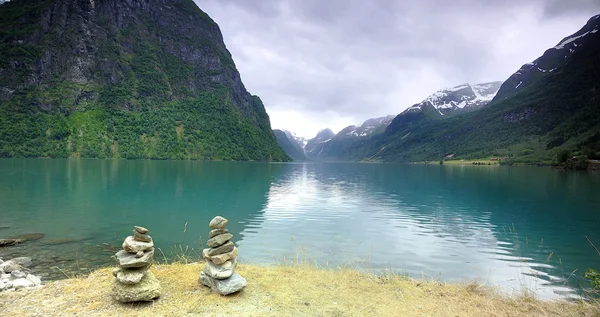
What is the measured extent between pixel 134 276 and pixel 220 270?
95.9 inches

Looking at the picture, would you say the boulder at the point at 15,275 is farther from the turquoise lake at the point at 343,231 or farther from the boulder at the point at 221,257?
the boulder at the point at 221,257

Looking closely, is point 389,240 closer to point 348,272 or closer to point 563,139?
point 348,272

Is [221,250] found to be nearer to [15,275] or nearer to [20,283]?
[20,283]

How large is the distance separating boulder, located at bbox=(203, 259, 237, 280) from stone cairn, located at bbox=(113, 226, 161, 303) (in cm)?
154

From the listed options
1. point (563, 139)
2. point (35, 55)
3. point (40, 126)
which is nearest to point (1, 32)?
point (35, 55)

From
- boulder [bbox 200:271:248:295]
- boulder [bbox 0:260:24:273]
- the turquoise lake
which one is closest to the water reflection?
the turquoise lake

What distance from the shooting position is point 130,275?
9.35m

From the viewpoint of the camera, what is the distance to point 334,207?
3825cm

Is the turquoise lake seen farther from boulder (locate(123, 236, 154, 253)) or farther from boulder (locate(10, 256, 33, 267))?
boulder (locate(123, 236, 154, 253))

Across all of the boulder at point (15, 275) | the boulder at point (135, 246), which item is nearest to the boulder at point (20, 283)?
the boulder at point (15, 275)

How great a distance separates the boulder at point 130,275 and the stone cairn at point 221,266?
1934 millimetres

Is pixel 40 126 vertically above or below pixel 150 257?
above

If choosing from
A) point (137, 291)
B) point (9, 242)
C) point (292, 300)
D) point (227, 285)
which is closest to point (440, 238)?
point (292, 300)

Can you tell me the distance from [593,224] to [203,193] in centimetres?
4464
